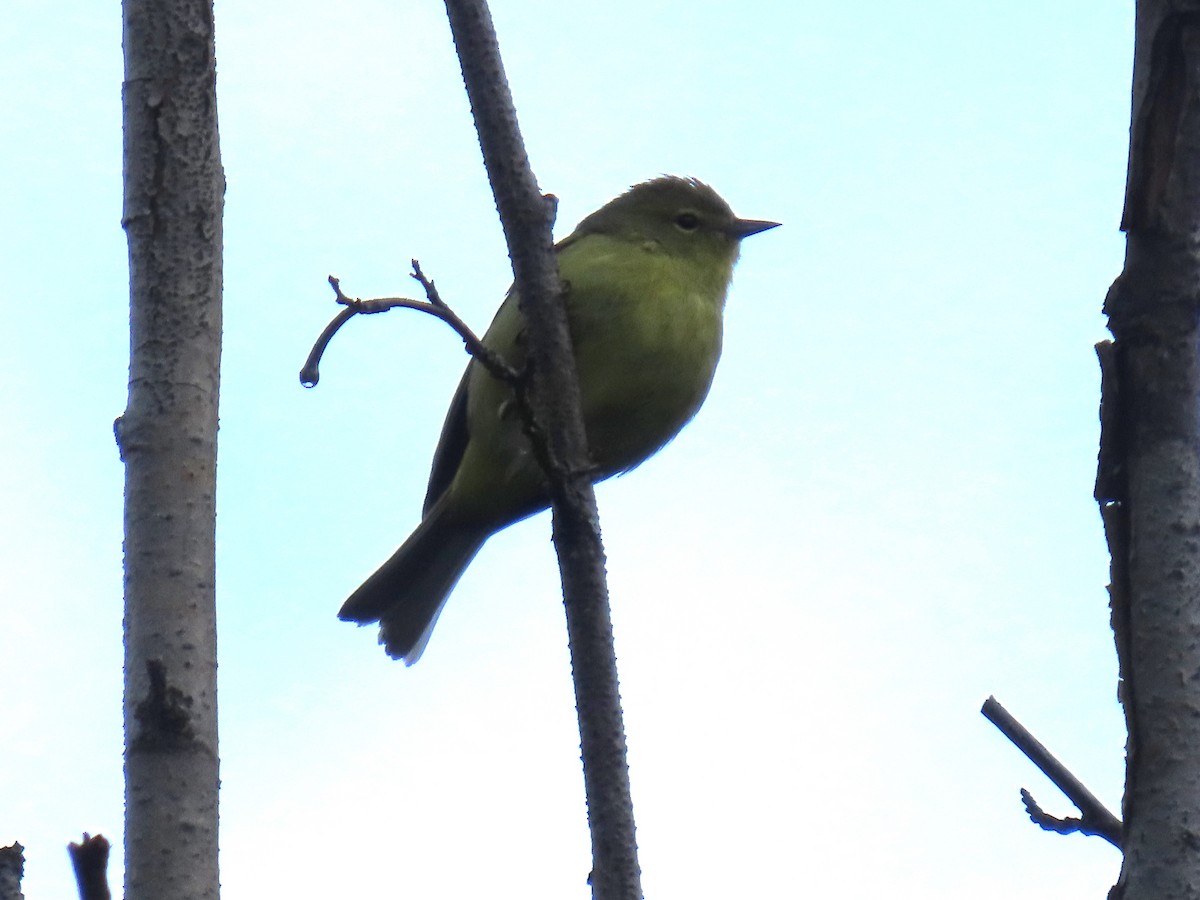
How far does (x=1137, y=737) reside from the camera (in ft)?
7.45

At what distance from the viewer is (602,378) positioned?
5.46 metres

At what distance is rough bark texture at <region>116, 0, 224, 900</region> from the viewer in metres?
2.09

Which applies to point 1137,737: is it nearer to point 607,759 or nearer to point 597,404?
point 607,759

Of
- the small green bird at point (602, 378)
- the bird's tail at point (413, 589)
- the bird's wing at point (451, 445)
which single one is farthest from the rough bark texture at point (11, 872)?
the bird's tail at point (413, 589)

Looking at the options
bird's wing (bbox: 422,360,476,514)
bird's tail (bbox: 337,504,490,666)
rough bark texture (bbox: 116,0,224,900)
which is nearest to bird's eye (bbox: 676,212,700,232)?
bird's wing (bbox: 422,360,476,514)

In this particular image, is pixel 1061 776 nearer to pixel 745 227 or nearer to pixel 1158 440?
pixel 1158 440

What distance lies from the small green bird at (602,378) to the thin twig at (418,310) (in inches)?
68.1

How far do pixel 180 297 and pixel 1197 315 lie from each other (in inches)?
60.9

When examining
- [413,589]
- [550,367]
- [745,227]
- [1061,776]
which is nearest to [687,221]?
[745,227]

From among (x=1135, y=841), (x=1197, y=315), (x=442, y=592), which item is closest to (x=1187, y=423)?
(x=1197, y=315)

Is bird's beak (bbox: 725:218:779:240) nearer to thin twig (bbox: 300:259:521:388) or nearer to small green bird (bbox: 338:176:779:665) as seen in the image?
small green bird (bbox: 338:176:779:665)

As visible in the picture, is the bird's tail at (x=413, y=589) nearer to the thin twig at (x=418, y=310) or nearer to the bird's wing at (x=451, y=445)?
the bird's wing at (x=451, y=445)

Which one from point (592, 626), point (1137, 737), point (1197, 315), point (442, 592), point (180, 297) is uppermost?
point (442, 592)

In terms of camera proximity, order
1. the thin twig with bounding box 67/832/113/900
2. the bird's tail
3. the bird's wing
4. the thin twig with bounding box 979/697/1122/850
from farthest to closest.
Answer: the bird's tail
the bird's wing
the thin twig with bounding box 979/697/1122/850
the thin twig with bounding box 67/832/113/900
